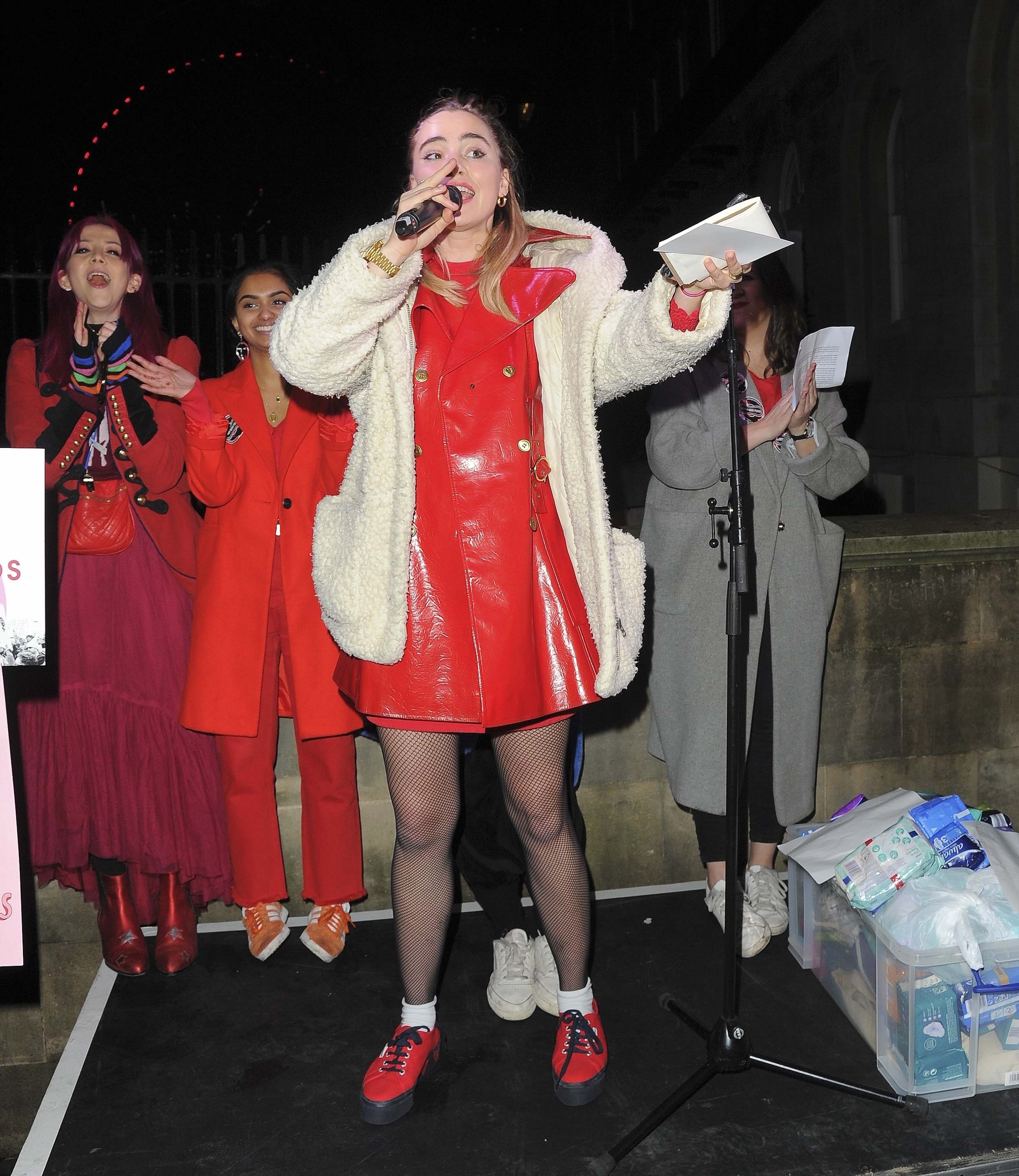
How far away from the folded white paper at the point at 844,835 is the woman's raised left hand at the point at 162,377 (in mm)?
2063

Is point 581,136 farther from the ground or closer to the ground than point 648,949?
farther from the ground

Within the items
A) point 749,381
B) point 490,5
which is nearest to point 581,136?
point 490,5

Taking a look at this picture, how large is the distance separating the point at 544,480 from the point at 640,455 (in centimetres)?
1152

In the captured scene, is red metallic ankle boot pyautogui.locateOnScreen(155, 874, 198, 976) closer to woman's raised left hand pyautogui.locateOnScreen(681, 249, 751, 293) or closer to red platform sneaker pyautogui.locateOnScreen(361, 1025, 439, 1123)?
red platform sneaker pyautogui.locateOnScreen(361, 1025, 439, 1123)

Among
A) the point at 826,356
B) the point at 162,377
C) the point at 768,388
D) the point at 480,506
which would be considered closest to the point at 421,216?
the point at 480,506

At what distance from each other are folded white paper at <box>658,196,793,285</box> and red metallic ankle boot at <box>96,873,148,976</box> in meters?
2.36

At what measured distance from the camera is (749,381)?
2820 mm

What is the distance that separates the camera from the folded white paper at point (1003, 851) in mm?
2453

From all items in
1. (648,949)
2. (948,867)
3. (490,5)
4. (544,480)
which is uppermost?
(490,5)

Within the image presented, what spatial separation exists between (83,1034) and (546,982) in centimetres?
119

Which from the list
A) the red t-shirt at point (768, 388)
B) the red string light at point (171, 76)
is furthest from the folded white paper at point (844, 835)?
the red string light at point (171, 76)

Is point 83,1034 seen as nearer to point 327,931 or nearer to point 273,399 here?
point 327,931

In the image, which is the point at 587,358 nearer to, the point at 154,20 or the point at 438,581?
the point at 438,581

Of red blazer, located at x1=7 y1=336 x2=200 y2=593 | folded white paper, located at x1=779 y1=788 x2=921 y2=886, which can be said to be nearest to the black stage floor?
folded white paper, located at x1=779 y1=788 x2=921 y2=886
